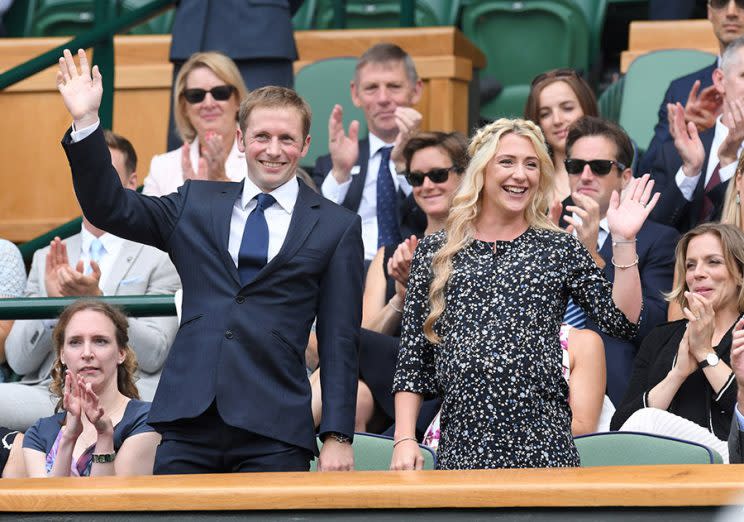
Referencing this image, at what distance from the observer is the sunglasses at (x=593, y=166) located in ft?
17.4

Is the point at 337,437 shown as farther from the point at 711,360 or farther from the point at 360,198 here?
the point at 360,198

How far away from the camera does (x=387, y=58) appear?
6.38 metres

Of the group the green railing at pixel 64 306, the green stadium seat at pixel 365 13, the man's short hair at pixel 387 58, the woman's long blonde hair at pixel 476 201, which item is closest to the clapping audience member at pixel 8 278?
the green railing at pixel 64 306

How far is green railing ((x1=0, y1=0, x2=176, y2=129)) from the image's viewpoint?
6.46 m

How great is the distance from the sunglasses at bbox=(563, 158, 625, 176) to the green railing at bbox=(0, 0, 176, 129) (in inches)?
89.8

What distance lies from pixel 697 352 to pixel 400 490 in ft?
5.74

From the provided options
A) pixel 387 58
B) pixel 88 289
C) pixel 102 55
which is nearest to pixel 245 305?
pixel 88 289

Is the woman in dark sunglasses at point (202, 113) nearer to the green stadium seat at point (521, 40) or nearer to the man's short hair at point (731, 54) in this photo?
the man's short hair at point (731, 54)

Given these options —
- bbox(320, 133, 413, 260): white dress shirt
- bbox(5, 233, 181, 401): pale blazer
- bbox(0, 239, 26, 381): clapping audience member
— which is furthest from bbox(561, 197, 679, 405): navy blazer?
bbox(0, 239, 26, 381): clapping audience member

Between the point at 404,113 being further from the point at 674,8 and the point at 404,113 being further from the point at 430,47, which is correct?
the point at 674,8

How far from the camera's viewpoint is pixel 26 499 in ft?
10.3

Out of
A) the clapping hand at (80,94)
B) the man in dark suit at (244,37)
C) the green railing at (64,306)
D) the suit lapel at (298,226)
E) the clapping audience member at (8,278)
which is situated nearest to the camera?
the clapping hand at (80,94)

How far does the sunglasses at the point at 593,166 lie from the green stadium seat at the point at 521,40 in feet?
8.15

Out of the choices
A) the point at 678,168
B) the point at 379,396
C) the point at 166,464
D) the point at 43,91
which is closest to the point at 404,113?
the point at 678,168
